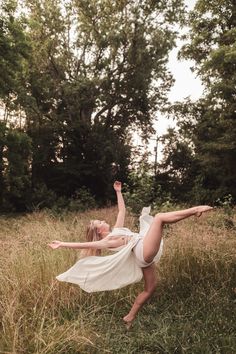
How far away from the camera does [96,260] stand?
5340 millimetres

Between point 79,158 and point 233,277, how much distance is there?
1969cm

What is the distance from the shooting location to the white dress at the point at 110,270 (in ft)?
17.1

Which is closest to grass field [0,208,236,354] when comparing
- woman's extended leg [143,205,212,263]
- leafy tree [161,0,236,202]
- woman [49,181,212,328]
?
woman [49,181,212,328]

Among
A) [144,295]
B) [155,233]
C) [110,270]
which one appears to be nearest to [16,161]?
[110,270]

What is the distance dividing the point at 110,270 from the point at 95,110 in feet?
69.2

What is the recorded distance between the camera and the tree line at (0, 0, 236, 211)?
22859mm

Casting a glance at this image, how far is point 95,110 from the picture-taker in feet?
84.2

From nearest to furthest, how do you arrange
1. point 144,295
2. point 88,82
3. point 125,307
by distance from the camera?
point 144,295, point 125,307, point 88,82

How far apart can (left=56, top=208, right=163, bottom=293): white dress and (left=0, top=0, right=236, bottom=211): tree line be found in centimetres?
1656

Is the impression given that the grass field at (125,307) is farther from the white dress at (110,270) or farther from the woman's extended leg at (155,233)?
the woman's extended leg at (155,233)

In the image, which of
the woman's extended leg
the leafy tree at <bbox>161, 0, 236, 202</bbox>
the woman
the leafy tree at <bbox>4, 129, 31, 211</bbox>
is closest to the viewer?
the woman's extended leg

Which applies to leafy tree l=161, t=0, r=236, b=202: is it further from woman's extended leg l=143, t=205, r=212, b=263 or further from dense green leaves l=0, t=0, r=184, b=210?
woman's extended leg l=143, t=205, r=212, b=263

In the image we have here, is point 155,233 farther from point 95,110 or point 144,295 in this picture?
point 95,110

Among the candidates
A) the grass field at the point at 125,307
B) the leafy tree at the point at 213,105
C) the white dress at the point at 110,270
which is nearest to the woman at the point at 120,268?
the white dress at the point at 110,270
